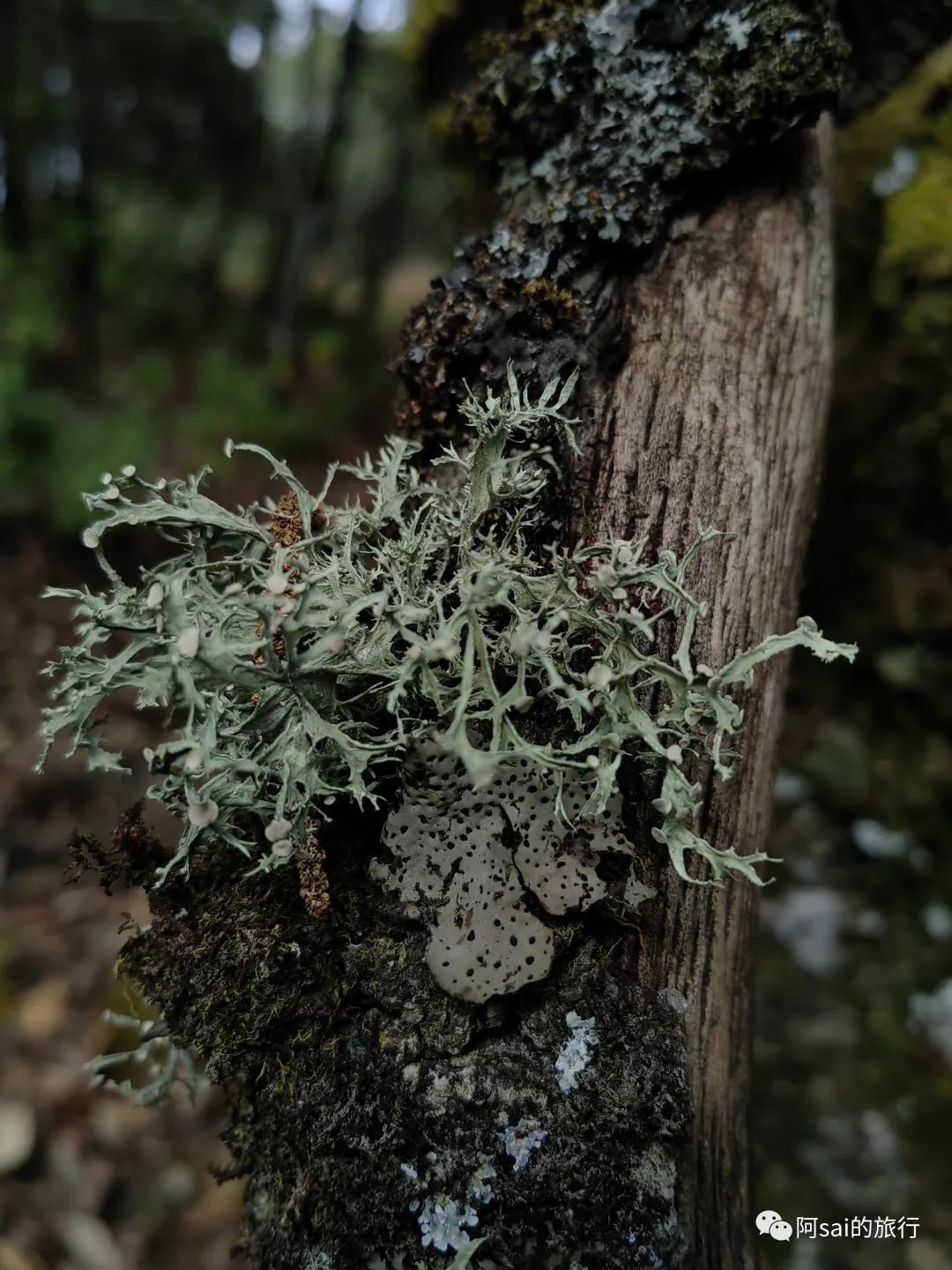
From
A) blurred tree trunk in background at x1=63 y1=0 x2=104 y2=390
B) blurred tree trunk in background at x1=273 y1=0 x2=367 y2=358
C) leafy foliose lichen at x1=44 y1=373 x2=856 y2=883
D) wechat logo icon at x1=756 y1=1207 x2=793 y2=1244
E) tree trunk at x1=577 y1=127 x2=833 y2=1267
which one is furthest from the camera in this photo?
blurred tree trunk in background at x1=63 y1=0 x2=104 y2=390

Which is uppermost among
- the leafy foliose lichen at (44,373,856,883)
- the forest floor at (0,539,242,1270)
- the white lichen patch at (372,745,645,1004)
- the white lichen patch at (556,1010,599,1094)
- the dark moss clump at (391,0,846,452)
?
the dark moss clump at (391,0,846,452)

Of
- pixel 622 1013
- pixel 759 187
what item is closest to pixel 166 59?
pixel 759 187

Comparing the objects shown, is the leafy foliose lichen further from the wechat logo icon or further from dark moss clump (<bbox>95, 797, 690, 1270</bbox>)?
the wechat logo icon

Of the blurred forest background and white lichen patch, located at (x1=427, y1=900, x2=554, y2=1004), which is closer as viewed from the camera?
white lichen patch, located at (x1=427, y1=900, x2=554, y2=1004)

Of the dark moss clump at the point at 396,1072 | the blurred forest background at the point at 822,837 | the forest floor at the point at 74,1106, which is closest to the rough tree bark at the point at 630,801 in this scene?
the dark moss clump at the point at 396,1072

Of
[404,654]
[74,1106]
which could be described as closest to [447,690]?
[404,654]

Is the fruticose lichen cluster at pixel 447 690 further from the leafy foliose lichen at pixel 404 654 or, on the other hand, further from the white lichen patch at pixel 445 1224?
the white lichen patch at pixel 445 1224

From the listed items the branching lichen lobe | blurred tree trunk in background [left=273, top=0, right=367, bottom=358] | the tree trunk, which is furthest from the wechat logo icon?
blurred tree trunk in background [left=273, top=0, right=367, bottom=358]
